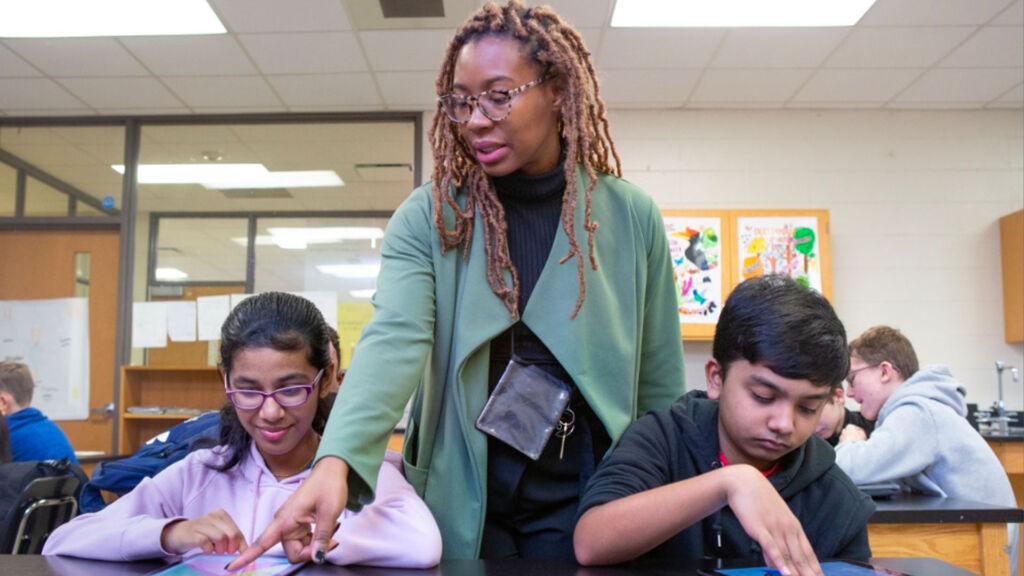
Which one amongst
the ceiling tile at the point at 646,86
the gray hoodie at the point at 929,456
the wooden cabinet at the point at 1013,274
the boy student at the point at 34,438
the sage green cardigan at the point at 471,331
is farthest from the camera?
the wooden cabinet at the point at 1013,274

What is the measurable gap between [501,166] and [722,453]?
0.51 meters

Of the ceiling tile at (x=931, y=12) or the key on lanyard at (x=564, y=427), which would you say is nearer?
the key on lanyard at (x=564, y=427)

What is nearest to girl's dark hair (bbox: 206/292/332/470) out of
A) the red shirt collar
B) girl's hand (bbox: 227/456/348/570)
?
girl's hand (bbox: 227/456/348/570)

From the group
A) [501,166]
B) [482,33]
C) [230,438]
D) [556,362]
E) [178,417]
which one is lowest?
[178,417]

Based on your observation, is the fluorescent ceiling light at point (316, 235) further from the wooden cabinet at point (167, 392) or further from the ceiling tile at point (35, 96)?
the ceiling tile at point (35, 96)

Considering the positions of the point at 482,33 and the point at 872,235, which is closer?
the point at 482,33

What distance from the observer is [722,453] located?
1.12 metres

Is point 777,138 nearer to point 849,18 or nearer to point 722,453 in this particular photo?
point 849,18

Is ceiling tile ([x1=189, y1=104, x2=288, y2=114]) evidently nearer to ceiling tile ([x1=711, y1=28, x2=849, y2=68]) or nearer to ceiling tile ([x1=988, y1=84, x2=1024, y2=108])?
ceiling tile ([x1=711, y1=28, x2=849, y2=68])

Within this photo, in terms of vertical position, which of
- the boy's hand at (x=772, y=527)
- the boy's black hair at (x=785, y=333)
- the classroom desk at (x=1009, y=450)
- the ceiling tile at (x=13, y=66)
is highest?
the ceiling tile at (x=13, y=66)

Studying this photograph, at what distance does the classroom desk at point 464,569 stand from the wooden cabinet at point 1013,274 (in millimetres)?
4029

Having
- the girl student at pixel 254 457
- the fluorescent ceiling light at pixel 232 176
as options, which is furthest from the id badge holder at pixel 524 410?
the fluorescent ceiling light at pixel 232 176

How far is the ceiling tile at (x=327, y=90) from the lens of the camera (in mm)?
4102

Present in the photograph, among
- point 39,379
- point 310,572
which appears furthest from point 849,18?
point 39,379
